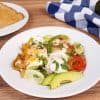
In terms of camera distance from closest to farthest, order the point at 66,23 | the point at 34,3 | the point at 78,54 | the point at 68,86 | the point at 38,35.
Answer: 1. the point at 68,86
2. the point at 78,54
3. the point at 38,35
4. the point at 66,23
5. the point at 34,3

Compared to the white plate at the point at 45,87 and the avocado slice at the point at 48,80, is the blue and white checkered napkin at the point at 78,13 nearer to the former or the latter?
the white plate at the point at 45,87

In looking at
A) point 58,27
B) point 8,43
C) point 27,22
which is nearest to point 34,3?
point 27,22

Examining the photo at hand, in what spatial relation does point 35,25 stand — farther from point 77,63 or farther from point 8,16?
point 77,63

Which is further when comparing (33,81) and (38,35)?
(38,35)

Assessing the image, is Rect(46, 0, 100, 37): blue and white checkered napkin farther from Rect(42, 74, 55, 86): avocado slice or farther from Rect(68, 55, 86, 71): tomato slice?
Rect(42, 74, 55, 86): avocado slice

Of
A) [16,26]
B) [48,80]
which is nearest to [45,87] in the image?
[48,80]

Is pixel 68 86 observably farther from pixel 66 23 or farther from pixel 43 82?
pixel 66 23

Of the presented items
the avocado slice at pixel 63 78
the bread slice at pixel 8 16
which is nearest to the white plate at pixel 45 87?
the avocado slice at pixel 63 78
